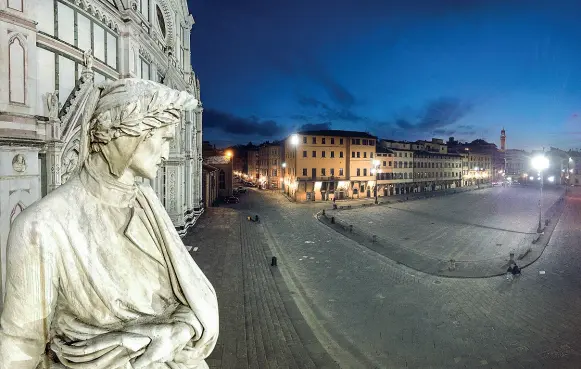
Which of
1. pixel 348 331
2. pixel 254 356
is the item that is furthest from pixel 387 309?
pixel 254 356

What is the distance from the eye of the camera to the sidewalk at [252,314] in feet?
32.8

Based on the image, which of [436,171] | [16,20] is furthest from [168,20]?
[436,171]

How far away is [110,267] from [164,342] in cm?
56

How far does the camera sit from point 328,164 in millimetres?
62125

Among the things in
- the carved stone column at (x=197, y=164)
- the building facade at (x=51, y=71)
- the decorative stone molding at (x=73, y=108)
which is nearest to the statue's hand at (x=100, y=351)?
the building facade at (x=51, y=71)

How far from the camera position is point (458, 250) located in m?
24.6

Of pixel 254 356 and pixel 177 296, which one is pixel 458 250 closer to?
pixel 254 356

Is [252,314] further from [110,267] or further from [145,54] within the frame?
[145,54]

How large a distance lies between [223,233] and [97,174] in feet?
86.0

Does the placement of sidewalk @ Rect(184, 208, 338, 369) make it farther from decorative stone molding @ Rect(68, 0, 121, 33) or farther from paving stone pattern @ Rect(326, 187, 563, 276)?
decorative stone molding @ Rect(68, 0, 121, 33)

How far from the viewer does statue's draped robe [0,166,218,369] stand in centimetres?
168

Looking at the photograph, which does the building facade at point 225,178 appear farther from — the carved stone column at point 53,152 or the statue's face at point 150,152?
the statue's face at point 150,152

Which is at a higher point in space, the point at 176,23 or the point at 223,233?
the point at 176,23

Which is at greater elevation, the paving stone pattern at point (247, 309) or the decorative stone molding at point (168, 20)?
the decorative stone molding at point (168, 20)
